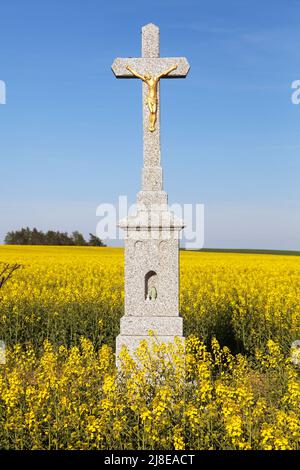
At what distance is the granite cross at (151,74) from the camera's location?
8.24 metres

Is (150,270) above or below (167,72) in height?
below

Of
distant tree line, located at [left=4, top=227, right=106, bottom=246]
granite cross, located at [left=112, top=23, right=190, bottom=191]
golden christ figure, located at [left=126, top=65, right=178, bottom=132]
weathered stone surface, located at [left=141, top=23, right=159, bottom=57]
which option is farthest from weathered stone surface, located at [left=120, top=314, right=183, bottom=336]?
distant tree line, located at [left=4, top=227, right=106, bottom=246]

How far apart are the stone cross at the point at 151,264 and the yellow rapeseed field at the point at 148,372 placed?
0.46m

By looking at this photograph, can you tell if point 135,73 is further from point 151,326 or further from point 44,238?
point 44,238

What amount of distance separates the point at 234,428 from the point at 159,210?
4366mm

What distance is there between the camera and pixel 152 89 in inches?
329

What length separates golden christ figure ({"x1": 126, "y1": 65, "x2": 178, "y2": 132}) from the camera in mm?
8328

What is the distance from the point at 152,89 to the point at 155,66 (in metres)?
0.43

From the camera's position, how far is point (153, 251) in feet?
26.2

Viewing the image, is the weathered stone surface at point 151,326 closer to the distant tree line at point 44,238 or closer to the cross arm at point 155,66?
the cross arm at point 155,66

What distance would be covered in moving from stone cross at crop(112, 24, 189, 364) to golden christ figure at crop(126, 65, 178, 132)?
30cm

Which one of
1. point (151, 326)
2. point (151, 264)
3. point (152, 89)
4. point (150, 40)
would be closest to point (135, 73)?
point (152, 89)

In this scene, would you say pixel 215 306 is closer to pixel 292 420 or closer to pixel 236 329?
pixel 236 329

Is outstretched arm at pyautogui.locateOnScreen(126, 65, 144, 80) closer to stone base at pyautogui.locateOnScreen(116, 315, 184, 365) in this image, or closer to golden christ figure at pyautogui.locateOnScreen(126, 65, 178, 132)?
golden christ figure at pyautogui.locateOnScreen(126, 65, 178, 132)
